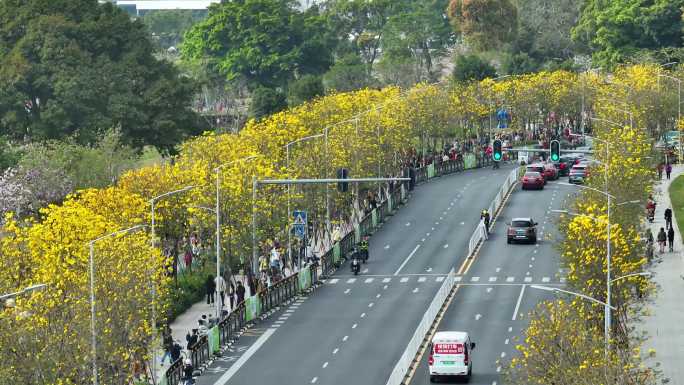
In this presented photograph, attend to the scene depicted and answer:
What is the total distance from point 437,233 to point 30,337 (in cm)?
5351

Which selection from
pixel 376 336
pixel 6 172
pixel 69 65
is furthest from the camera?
pixel 69 65

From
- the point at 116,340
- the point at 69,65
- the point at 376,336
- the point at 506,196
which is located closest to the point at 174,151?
the point at 69,65

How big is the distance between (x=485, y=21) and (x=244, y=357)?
435ft

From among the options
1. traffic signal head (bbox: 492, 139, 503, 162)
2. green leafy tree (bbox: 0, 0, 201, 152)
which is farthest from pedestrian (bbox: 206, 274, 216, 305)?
green leafy tree (bbox: 0, 0, 201, 152)

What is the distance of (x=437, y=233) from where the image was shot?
101062 mm

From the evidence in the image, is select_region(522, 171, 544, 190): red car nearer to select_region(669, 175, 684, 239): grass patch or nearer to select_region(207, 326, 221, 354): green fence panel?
select_region(669, 175, 684, 239): grass patch

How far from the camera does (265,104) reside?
511 feet

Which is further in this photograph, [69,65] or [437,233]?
[69,65]

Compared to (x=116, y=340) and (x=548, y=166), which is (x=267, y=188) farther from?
(x=548, y=166)

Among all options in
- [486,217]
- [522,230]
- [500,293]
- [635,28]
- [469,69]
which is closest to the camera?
[500,293]

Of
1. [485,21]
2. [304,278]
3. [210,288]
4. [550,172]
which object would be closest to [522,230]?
[304,278]

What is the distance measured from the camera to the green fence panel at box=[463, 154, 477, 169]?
130m

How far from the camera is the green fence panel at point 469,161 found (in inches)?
5133

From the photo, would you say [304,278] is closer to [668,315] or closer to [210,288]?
[210,288]
